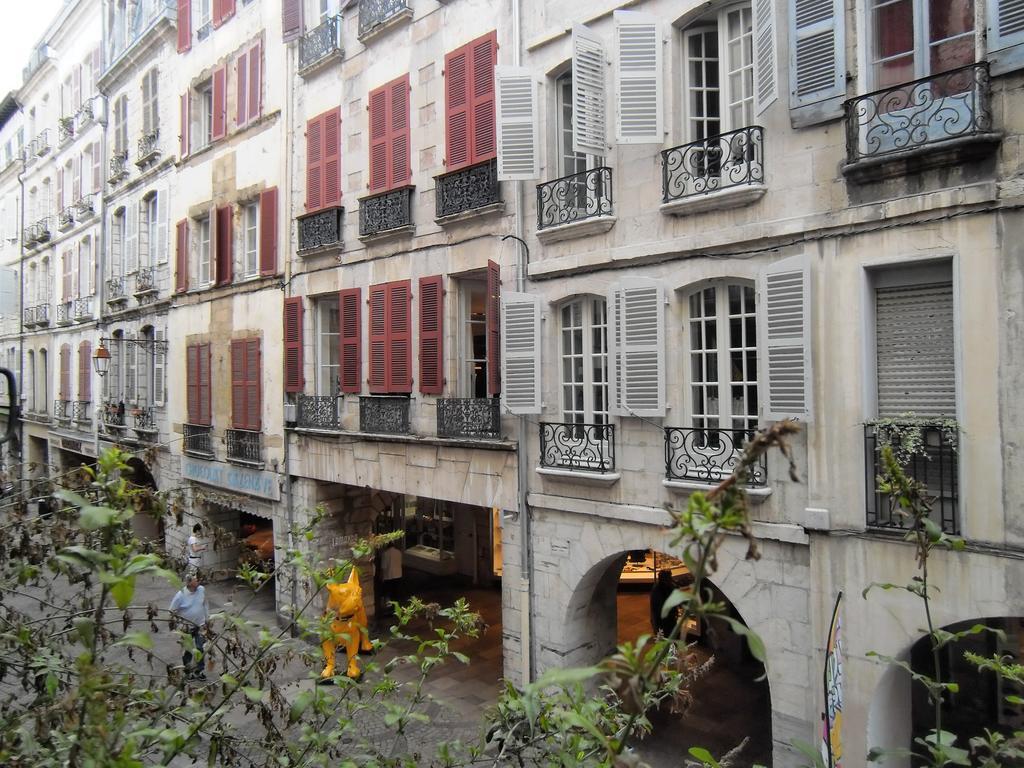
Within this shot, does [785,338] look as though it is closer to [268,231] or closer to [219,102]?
[268,231]

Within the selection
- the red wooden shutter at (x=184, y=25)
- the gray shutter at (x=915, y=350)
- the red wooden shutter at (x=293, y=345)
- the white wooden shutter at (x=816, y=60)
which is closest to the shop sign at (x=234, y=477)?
the red wooden shutter at (x=293, y=345)

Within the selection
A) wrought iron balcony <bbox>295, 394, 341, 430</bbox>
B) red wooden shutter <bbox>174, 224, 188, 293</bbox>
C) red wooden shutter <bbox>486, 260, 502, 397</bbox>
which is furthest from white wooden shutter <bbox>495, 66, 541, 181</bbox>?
red wooden shutter <bbox>174, 224, 188, 293</bbox>

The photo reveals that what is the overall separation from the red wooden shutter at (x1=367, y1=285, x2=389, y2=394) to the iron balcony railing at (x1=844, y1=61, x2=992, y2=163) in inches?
287

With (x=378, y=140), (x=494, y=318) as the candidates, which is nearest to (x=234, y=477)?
(x=378, y=140)

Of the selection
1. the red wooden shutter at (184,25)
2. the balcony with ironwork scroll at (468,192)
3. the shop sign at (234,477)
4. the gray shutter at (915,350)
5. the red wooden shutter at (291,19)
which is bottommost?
the shop sign at (234,477)

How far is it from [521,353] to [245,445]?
26.2 feet

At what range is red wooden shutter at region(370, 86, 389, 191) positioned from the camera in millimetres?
12094

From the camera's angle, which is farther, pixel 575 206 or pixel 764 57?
pixel 575 206

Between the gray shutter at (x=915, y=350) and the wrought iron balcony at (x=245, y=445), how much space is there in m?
11.5

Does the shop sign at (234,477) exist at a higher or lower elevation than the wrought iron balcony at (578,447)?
lower

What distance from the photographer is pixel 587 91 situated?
886cm

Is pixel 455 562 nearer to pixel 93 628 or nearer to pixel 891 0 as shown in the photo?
pixel 891 0

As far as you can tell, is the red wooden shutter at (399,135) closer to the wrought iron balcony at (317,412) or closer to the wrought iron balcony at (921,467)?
the wrought iron balcony at (317,412)

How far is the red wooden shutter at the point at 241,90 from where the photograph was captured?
1560cm
